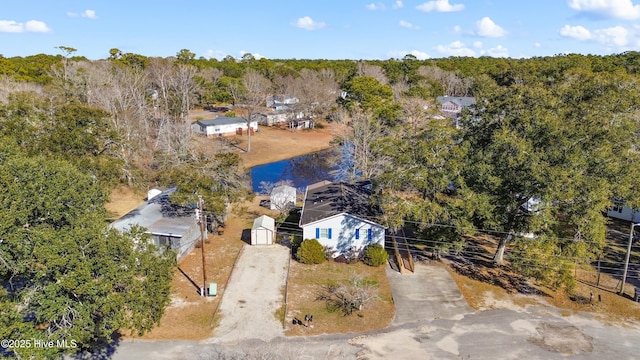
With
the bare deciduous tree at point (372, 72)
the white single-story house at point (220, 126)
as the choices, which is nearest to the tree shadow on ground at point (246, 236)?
the white single-story house at point (220, 126)

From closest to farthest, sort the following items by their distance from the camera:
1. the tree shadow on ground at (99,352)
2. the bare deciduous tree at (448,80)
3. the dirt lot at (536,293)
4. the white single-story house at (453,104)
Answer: the tree shadow on ground at (99,352), the dirt lot at (536,293), the white single-story house at (453,104), the bare deciduous tree at (448,80)

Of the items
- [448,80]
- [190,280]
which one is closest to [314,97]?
[448,80]

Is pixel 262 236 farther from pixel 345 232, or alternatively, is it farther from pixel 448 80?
pixel 448 80

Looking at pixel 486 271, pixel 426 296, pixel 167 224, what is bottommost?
pixel 426 296

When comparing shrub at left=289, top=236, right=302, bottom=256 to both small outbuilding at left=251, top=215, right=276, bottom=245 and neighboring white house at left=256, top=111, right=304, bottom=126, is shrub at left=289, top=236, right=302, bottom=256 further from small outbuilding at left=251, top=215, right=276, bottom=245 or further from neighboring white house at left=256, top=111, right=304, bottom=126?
neighboring white house at left=256, top=111, right=304, bottom=126

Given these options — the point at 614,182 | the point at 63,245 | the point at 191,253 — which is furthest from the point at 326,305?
the point at 614,182

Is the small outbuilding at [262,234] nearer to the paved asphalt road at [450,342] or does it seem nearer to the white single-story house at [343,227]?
the white single-story house at [343,227]

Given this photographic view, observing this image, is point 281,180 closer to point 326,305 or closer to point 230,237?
point 230,237
